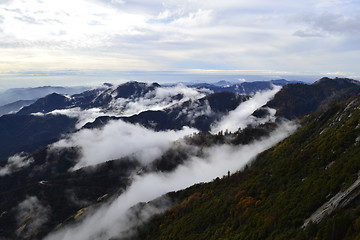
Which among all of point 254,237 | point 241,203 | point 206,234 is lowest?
point 206,234

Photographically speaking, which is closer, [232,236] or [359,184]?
[359,184]

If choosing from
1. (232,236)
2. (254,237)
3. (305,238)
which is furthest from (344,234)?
(232,236)

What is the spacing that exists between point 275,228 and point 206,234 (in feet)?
221

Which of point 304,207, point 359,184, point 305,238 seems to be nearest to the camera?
point 305,238

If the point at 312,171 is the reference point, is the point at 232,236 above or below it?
below

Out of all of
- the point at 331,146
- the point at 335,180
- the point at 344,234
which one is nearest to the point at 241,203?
the point at 331,146

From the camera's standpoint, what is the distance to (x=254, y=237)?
4835 inches

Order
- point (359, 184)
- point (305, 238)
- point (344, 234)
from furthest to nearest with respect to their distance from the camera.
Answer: point (359, 184)
point (305, 238)
point (344, 234)

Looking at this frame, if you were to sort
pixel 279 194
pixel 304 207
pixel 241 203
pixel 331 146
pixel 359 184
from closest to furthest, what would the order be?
pixel 359 184 < pixel 304 207 < pixel 279 194 < pixel 331 146 < pixel 241 203

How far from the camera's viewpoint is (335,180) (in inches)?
4678

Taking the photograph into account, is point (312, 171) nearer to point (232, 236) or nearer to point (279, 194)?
point (279, 194)

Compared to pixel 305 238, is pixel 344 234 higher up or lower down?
higher up

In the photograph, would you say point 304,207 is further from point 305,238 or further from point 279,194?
point 279,194

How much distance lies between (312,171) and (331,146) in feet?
68.3
